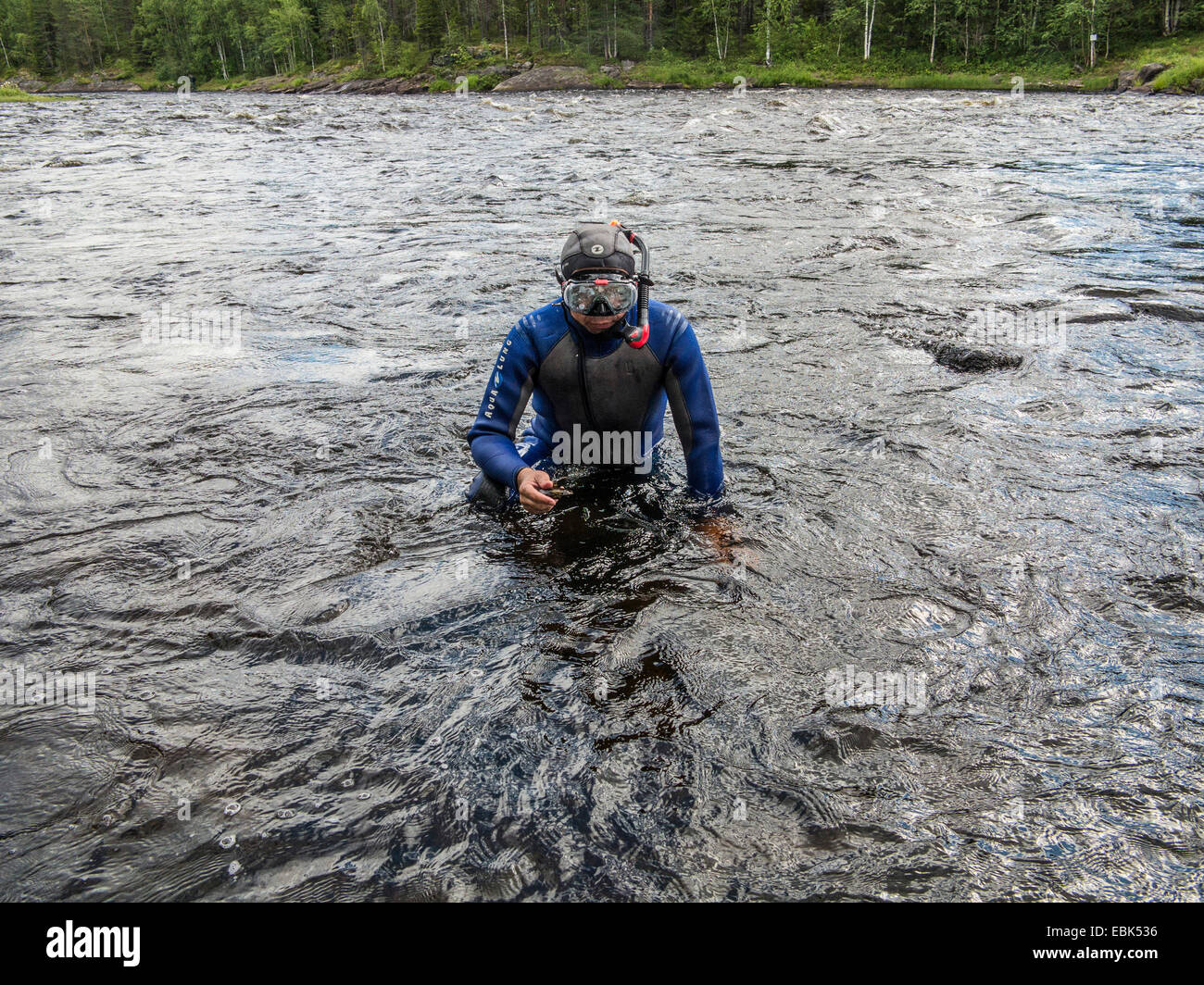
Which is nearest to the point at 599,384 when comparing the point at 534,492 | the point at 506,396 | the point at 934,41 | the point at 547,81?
the point at 506,396

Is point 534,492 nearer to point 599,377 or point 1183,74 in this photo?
point 599,377

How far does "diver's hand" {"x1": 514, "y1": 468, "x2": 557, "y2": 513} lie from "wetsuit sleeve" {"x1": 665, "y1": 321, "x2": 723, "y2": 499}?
966mm

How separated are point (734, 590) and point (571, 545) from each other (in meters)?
0.95

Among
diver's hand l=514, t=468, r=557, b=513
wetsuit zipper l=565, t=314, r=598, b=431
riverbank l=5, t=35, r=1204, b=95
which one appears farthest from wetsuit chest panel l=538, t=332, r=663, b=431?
riverbank l=5, t=35, r=1204, b=95

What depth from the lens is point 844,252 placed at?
1029 cm

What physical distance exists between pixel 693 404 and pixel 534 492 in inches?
43.3

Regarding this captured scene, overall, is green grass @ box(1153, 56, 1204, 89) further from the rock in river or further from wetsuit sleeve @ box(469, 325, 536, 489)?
wetsuit sleeve @ box(469, 325, 536, 489)

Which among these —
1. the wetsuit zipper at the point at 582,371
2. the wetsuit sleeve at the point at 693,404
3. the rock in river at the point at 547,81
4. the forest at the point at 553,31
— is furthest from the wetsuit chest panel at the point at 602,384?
the rock in river at the point at 547,81

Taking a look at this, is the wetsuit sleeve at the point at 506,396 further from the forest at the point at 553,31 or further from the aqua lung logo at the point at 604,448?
the forest at the point at 553,31

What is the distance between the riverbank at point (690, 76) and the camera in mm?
37156

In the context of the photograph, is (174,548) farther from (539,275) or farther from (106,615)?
(539,275)
